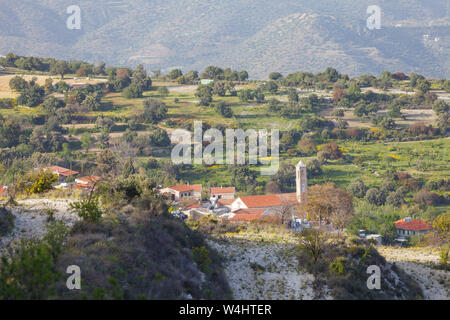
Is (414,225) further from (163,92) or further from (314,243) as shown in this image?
(163,92)

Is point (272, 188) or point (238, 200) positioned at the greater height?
point (238, 200)

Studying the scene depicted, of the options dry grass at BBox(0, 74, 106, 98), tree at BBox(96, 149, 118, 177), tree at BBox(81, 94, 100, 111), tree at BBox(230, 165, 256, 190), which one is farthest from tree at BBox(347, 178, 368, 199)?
dry grass at BBox(0, 74, 106, 98)

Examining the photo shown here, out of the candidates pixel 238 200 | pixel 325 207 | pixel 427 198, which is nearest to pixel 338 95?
pixel 427 198

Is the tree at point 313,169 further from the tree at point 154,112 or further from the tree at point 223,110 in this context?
the tree at point 154,112

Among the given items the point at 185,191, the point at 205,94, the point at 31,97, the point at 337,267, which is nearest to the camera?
the point at 337,267

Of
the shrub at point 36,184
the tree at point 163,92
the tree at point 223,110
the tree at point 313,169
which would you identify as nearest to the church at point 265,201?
the tree at point 313,169

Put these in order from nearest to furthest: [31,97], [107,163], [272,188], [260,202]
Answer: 1. [107,163]
2. [260,202]
3. [272,188]
4. [31,97]
